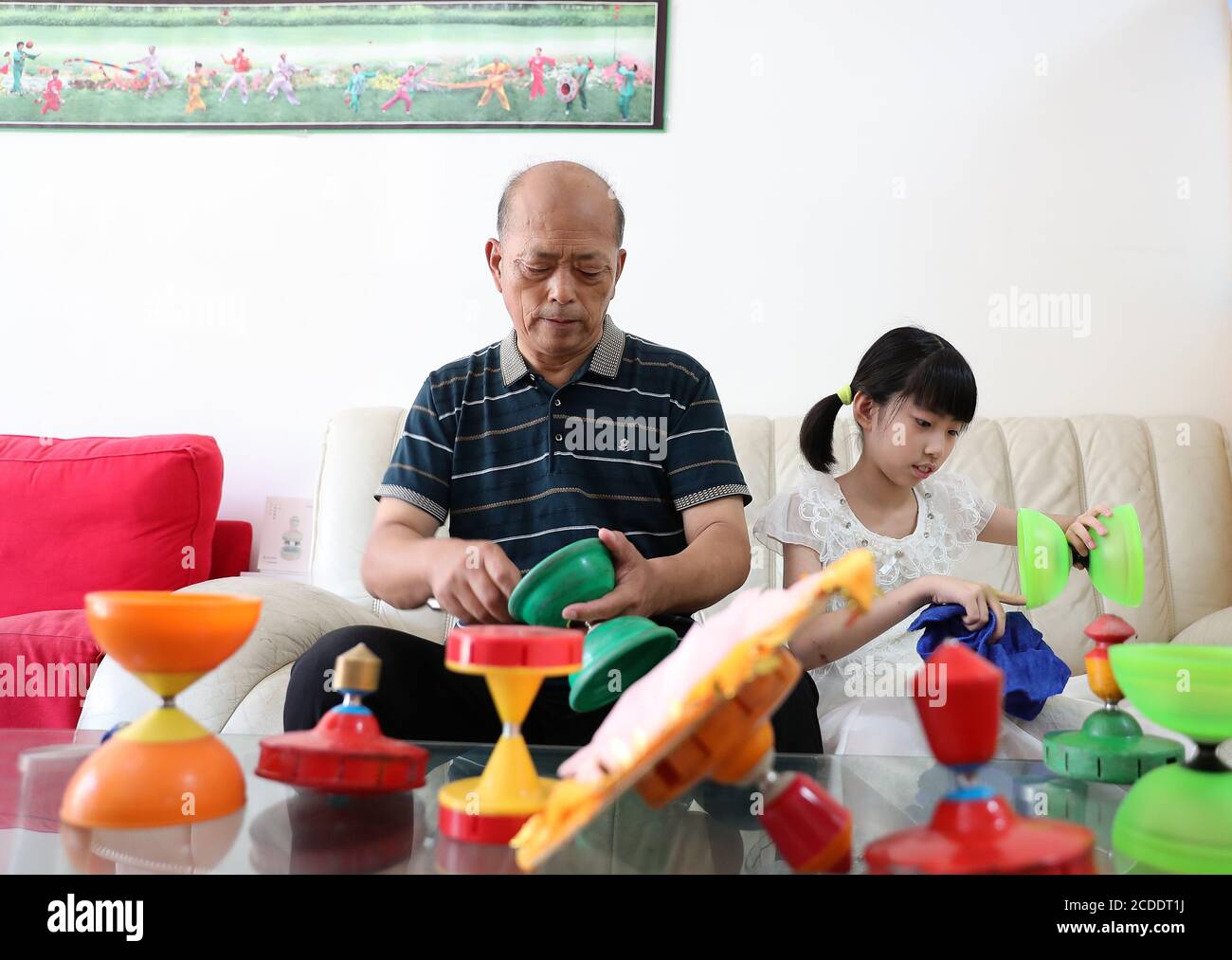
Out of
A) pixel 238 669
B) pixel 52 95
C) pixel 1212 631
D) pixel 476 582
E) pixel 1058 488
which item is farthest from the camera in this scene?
pixel 52 95

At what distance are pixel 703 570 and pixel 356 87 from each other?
177cm

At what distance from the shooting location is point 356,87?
2373mm

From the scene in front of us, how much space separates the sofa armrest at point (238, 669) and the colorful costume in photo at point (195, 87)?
143 centimetres

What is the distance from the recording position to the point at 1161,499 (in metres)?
1.93

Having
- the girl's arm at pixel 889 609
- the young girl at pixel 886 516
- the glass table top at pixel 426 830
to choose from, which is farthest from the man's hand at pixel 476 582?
the young girl at pixel 886 516

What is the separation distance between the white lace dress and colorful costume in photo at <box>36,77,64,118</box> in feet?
6.63

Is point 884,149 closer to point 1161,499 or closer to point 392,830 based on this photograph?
point 1161,499

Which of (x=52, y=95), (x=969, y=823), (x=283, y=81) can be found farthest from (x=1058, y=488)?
(x=52, y=95)

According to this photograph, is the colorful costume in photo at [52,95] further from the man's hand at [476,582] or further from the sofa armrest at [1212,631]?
the sofa armrest at [1212,631]

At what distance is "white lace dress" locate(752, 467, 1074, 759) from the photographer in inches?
48.9

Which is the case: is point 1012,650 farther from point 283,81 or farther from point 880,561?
point 283,81

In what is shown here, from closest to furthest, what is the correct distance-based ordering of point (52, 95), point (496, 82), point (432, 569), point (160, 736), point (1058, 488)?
point (160, 736) → point (432, 569) → point (1058, 488) → point (496, 82) → point (52, 95)

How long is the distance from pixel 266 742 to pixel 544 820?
0.25 metres

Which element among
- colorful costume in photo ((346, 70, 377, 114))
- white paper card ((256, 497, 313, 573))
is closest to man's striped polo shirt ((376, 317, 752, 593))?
white paper card ((256, 497, 313, 573))
